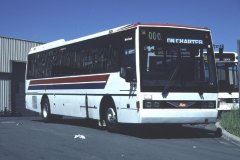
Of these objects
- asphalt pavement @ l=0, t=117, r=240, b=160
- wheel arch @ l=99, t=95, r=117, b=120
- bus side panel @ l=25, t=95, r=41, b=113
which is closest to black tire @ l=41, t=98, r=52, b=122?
bus side panel @ l=25, t=95, r=41, b=113

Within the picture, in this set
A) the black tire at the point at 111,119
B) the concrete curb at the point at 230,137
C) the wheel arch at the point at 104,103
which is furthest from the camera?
the wheel arch at the point at 104,103

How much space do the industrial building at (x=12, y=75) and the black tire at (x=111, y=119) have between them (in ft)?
57.7

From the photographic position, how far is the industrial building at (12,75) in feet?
103

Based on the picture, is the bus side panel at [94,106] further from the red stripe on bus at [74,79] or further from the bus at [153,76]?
the red stripe on bus at [74,79]

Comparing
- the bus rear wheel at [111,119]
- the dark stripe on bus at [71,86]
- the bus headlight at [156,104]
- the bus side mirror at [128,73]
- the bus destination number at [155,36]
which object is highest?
the bus destination number at [155,36]

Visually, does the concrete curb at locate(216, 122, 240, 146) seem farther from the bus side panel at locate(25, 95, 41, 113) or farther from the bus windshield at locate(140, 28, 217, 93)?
the bus side panel at locate(25, 95, 41, 113)

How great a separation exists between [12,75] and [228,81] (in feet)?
53.2

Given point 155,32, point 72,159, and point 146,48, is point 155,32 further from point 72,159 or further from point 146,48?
point 72,159

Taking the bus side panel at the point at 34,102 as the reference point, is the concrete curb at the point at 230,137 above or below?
below

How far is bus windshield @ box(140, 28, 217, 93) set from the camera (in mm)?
12812

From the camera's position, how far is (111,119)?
48.4 ft

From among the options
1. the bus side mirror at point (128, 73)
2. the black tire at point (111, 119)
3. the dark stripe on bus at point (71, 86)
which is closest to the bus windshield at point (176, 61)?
the bus side mirror at point (128, 73)

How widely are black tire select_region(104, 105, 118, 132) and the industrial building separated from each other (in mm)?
17579

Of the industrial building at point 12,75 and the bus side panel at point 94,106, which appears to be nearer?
the bus side panel at point 94,106
